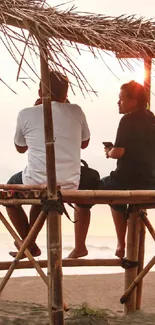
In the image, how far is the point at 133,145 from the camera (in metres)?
3.82

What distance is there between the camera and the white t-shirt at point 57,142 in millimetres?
3465

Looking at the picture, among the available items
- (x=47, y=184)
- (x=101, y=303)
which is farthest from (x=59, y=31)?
(x=101, y=303)

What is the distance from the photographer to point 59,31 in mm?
3035

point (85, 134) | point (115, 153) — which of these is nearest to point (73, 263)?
point (115, 153)

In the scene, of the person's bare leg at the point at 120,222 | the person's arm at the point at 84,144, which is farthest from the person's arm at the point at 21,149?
the person's bare leg at the point at 120,222

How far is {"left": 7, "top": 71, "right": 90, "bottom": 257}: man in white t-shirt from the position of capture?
11.4 feet

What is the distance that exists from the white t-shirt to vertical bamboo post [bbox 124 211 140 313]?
2.80ft

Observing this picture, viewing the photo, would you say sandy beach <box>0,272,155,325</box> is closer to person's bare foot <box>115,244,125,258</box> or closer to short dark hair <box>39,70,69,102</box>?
person's bare foot <box>115,244,125,258</box>

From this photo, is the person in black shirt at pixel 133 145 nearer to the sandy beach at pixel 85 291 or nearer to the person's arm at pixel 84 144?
the person's arm at pixel 84 144

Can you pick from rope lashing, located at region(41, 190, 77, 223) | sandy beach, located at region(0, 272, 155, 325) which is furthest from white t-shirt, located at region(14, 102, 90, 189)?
sandy beach, located at region(0, 272, 155, 325)

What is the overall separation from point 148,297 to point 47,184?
4.30 meters

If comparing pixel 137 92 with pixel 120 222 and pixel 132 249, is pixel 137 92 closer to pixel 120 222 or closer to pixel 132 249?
pixel 120 222

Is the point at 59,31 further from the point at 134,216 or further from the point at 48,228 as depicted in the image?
the point at 134,216

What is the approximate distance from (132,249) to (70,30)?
1.84 meters
